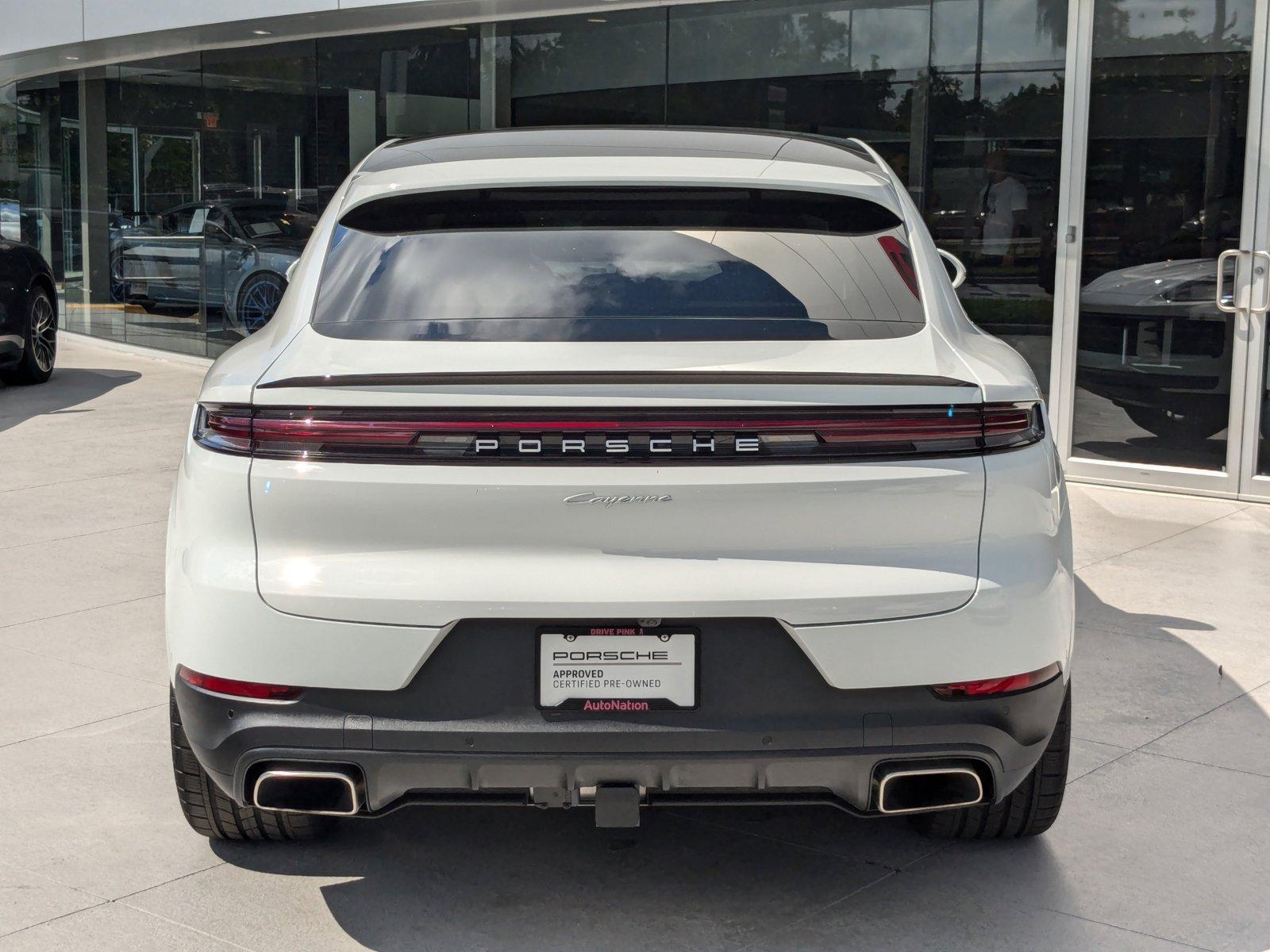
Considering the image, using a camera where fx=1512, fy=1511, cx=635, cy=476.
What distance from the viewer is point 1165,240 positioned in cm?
943

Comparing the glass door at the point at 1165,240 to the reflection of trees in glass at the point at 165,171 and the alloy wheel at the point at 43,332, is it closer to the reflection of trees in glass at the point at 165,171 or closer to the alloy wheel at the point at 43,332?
the alloy wheel at the point at 43,332

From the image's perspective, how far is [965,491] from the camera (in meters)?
3.05

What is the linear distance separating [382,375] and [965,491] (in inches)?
47.1

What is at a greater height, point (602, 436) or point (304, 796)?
point (602, 436)

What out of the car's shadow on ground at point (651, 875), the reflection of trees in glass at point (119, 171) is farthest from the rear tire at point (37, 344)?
the car's shadow on ground at point (651, 875)

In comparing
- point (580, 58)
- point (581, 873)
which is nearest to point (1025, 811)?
point (581, 873)

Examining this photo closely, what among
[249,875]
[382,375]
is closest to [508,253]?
[382,375]

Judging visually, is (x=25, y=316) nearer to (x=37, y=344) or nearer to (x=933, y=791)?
(x=37, y=344)

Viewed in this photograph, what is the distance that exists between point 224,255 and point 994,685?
46.8 feet

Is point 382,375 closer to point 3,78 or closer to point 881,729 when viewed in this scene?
point 881,729

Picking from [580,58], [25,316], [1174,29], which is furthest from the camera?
[25,316]

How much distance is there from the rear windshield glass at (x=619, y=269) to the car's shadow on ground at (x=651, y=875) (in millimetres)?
1340

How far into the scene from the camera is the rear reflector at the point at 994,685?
3.09 m

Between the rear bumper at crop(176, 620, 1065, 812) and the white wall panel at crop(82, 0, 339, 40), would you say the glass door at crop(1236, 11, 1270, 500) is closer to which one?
the rear bumper at crop(176, 620, 1065, 812)
